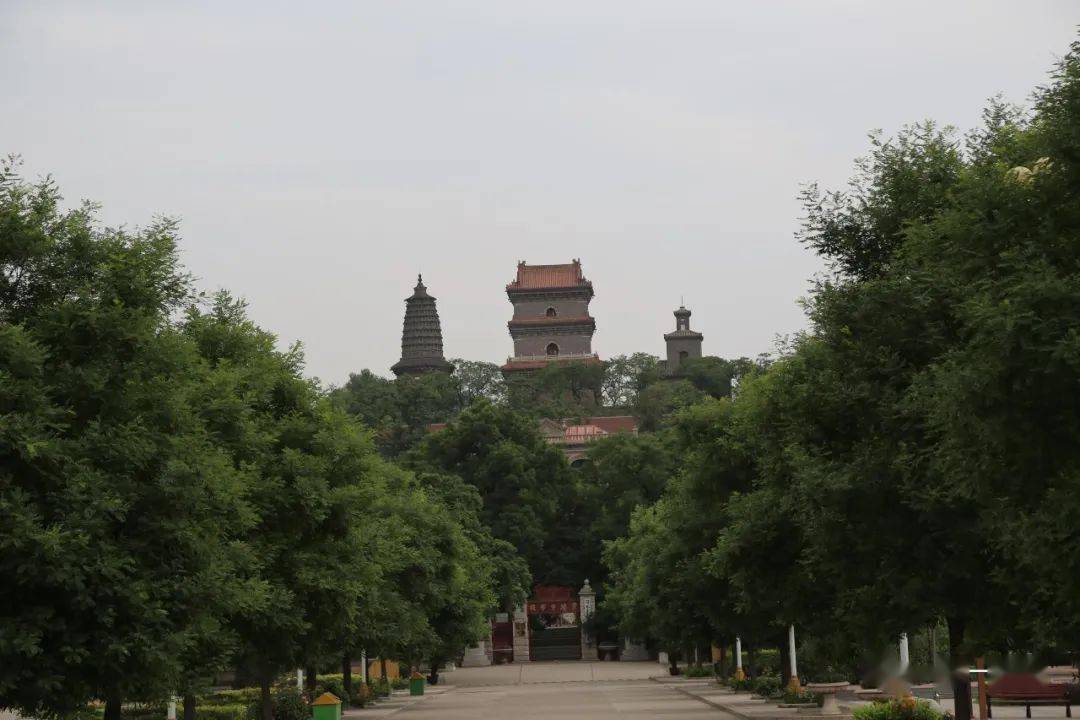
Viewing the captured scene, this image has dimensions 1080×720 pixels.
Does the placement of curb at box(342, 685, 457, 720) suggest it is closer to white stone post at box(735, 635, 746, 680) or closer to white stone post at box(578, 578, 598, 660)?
white stone post at box(735, 635, 746, 680)

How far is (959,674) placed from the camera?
22.9 m

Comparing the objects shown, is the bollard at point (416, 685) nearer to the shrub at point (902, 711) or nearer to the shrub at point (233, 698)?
the shrub at point (233, 698)

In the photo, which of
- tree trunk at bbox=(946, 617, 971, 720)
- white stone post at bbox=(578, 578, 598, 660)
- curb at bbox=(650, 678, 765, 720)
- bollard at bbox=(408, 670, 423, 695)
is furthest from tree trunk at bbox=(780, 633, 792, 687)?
white stone post at bbox=(578, 578, 598, 660)

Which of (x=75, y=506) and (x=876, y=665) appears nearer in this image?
(x=75, y=506)

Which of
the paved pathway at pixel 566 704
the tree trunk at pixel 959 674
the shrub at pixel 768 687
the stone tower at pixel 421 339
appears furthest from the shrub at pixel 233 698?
the stone tower at pixel 421 339

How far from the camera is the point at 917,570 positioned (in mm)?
21719

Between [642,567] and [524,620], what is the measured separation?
37449mm

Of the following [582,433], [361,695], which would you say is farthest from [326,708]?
[582,433]

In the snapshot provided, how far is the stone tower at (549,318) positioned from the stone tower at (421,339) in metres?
17.8

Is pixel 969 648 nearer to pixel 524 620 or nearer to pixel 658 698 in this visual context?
pixel 658 698

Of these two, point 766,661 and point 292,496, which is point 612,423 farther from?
point 292,496

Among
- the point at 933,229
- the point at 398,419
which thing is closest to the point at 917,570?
the point at 933,229

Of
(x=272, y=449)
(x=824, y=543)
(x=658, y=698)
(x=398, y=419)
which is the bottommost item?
(x=658, y=698)

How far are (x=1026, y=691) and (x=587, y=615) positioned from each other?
6289 centimetres
